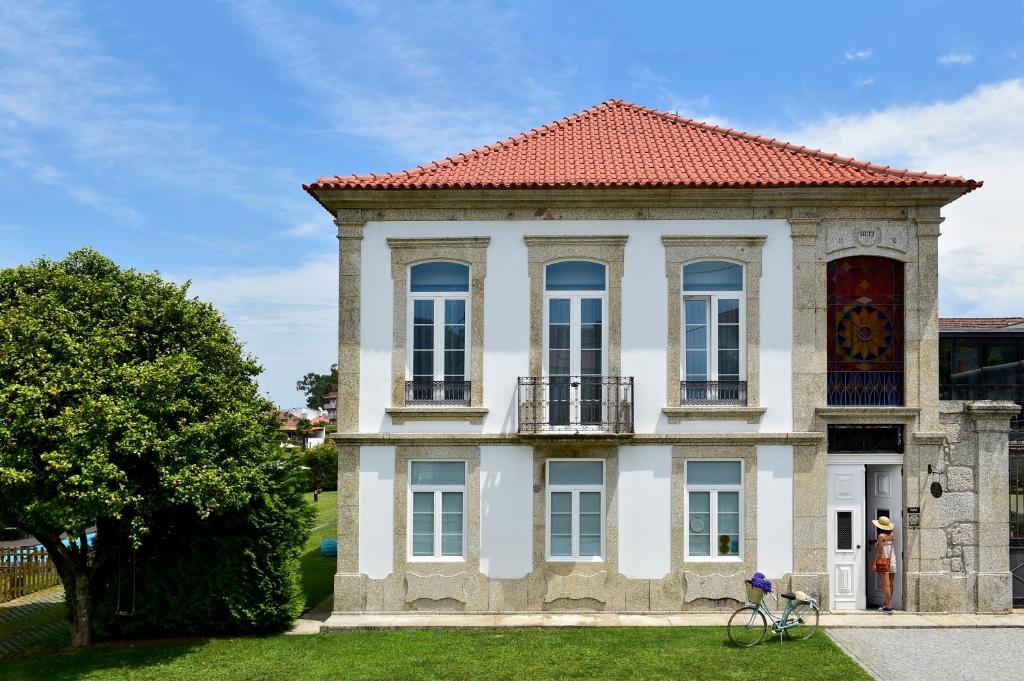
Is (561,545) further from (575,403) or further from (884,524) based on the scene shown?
(884,524)

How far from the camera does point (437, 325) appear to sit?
1431 centimetres

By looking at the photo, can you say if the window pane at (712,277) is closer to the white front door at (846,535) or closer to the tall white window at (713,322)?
the tall white window at (713,322)

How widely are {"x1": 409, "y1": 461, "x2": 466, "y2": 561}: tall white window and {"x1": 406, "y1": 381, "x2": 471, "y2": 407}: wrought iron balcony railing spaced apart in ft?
3.53

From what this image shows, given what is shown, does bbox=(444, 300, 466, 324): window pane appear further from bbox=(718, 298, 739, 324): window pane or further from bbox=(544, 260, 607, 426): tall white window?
bbox=(718, 298, 739, 324): window pane

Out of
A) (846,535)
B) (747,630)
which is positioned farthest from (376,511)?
(846,535)

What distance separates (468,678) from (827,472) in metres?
7.42

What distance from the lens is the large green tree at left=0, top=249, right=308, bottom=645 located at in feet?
36.7

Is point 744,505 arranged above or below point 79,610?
above

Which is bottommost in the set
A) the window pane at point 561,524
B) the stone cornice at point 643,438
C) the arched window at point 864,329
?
the window pane at point 561,524

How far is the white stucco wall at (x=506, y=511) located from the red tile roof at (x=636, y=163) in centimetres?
481

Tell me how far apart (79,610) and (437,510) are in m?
6.14

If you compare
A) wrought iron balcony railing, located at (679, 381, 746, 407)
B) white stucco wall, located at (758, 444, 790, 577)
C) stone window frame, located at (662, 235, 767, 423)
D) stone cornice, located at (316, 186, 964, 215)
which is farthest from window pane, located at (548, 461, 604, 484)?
stone cornice, located at (316, 186, 964, 215)

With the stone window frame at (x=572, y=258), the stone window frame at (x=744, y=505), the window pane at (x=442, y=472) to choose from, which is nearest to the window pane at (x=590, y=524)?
the stone window frame at (x=744, y=505)

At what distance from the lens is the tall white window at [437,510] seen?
46.2 feet
